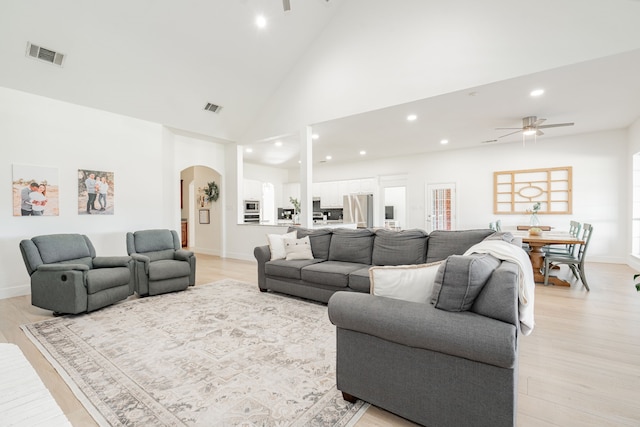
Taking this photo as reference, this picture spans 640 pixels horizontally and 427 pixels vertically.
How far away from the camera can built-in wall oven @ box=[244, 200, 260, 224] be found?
362 inches

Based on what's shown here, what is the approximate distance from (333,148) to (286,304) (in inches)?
200

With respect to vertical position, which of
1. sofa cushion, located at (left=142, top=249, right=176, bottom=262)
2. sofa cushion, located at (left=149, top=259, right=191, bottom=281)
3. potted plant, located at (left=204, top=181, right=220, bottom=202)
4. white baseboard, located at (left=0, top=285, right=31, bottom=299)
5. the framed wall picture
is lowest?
white baseboard, located at (left=0, top=285, right=31, bottom=299)

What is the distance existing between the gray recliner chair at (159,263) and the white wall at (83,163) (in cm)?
113

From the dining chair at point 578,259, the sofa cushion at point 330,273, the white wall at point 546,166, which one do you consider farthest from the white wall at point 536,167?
the sofa cushion at point 330,273

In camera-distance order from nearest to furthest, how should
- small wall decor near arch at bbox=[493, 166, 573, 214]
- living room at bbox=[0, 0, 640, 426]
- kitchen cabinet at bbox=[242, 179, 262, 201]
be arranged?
living room at bbox=[0, 0, 640, 426] < small wall decor near arch at bbox=[493, 166, 573, 214] < kitchen cabinet at bbox=[242, 179, 262, 201]

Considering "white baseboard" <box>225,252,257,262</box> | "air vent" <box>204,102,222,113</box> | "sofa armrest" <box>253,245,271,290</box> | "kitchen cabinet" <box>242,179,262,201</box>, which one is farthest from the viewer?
"kitchen cabinet" <box>242,179,262,201</box>

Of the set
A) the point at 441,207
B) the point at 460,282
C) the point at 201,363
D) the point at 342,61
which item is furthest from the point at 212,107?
the point at 441,207

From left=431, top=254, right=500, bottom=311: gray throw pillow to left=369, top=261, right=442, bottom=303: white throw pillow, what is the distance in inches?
5.1

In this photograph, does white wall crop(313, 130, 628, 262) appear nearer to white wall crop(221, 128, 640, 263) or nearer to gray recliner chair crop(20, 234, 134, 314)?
white wall crop(221, 128, 640, 263)

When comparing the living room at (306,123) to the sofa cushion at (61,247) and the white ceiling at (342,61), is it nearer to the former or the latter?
the white ceiling at (342,61)

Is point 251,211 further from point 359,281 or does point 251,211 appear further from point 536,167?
point 536,167

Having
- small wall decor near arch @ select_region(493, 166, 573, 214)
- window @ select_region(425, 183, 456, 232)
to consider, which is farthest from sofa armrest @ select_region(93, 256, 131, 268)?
small wall decor near arch @ select_region(493, 166, 573, 214)

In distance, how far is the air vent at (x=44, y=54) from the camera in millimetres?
3782

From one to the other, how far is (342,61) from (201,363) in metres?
5.12
